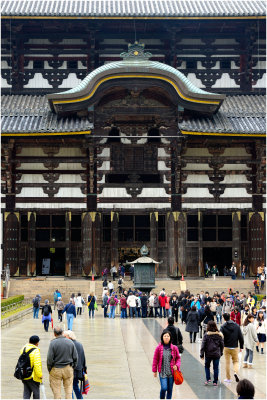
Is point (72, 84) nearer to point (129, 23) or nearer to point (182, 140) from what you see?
point (129, 23)

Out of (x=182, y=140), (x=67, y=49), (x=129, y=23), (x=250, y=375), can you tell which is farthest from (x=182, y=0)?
(x=250, y=375)

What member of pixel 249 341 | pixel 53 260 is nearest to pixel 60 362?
pixel 249 341

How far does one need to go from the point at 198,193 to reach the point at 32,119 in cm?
1284

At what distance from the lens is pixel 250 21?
5219 centimetres

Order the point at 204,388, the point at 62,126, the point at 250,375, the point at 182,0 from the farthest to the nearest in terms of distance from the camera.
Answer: the point at 182,0, the point at 62,126, the point at 250,375, the point at 204,388

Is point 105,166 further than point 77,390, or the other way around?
point 105,166

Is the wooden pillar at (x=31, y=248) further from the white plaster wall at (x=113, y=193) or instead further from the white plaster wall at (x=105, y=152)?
the white plaster wall at (x=105, y=152)

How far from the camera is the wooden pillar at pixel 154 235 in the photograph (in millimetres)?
48250

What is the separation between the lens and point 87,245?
48.0 meters

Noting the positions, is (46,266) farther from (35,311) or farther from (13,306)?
(35,311)

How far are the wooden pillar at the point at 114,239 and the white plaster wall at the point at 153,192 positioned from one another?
2416mm

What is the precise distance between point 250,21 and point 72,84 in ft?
46.8

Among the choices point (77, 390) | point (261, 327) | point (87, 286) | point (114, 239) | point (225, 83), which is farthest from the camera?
point (225, 83)

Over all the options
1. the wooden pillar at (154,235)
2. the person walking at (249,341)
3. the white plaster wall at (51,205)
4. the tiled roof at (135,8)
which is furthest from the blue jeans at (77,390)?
the tiled roof at (135,8)
